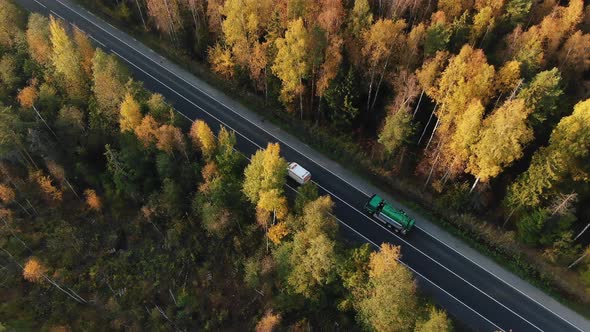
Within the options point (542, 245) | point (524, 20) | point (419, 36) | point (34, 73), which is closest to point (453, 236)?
point (542, 245)

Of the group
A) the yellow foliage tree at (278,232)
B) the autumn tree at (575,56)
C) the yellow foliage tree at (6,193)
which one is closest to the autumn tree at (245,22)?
the yellow foliage tree at (278,232)

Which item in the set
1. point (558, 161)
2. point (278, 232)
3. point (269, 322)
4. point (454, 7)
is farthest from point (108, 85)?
point (558, 161)

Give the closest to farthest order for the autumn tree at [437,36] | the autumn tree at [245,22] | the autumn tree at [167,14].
Result: the autumn tree at [437,36], the autumn tree at [245,22], the autumn tree at [167,14]

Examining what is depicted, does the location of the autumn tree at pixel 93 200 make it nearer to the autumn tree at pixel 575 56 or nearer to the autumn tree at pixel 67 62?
the autumn tree at pixel 67 62

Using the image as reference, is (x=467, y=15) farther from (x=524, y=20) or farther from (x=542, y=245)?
(x=542, y=245)

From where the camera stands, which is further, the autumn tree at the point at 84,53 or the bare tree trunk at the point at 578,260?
the autumn tree at the point at 84,53

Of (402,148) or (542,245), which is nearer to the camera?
(542,245)
